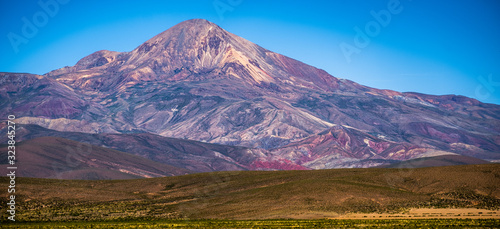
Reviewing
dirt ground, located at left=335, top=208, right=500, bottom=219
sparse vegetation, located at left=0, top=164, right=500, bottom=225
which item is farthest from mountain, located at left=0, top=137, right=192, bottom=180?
dirt ground, located at left=335, top=208, right=500, bottom=219

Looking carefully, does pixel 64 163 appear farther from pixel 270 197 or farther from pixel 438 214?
pixel 438 214

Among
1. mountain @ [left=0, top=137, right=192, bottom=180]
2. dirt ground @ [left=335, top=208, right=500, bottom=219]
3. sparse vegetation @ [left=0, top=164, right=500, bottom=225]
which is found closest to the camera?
dirt ground @ [left=335, top=208, right=500, bottom=219]

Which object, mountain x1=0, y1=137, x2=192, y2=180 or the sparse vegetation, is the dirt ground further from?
mountain x1=0, y1=137, x2=192, y2=180

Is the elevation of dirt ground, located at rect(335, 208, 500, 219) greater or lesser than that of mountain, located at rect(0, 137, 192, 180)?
lesser

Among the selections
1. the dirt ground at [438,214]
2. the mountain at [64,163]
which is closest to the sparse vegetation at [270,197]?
the dirt ground at [438,214]

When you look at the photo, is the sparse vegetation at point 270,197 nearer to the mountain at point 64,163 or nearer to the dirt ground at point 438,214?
the dirt ground at point 438,214

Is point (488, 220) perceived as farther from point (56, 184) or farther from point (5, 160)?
point (5, 160)

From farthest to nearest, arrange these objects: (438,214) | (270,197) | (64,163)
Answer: (64,163) → (270,197) → (438,214)

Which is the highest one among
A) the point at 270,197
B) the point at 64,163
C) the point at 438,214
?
the point at 64,163

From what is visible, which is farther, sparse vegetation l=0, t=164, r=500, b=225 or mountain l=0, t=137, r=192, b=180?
mountain l=0, t=137, r=192, b=180

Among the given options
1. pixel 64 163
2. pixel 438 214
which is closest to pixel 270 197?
pixel 438 214
